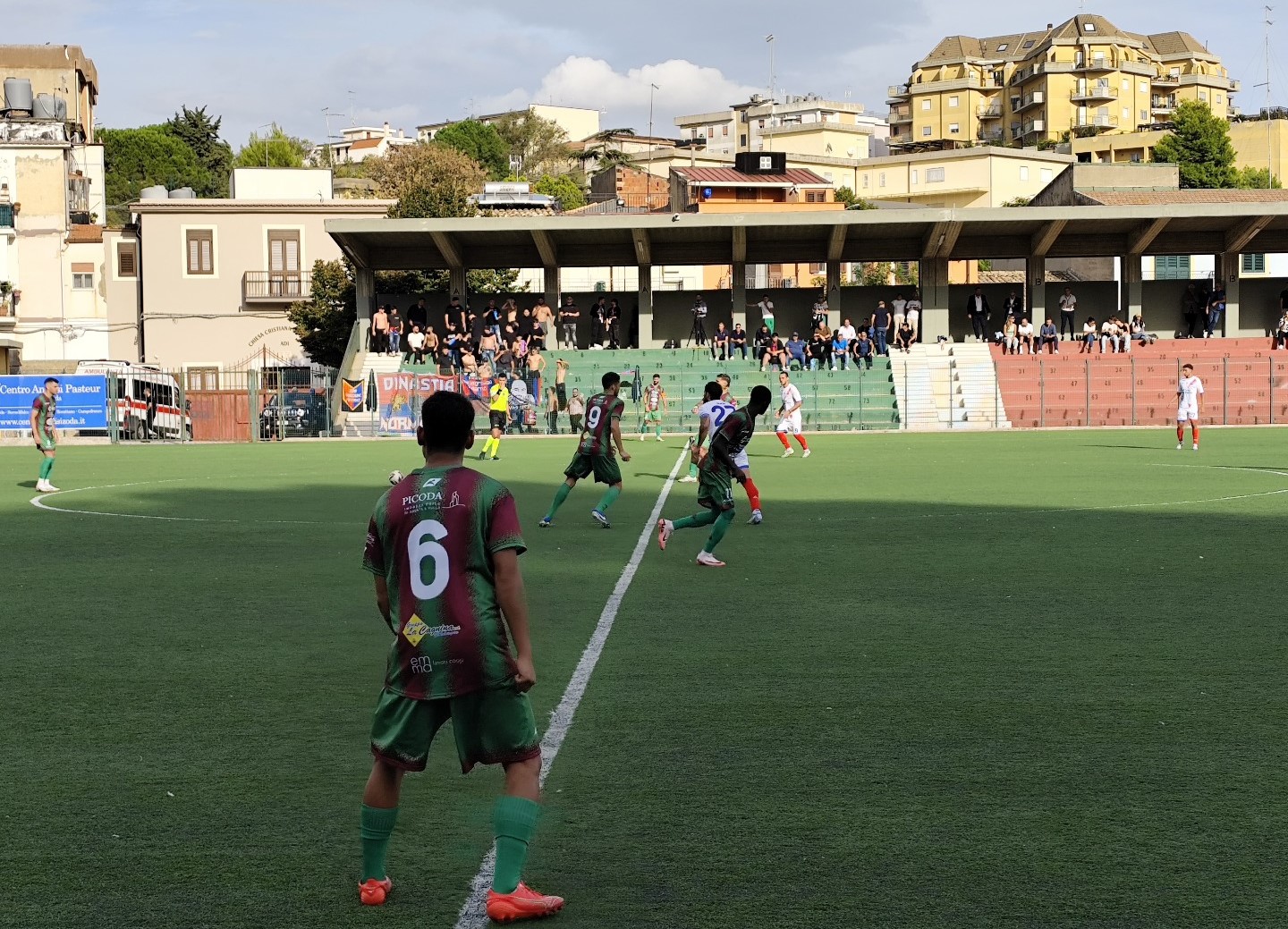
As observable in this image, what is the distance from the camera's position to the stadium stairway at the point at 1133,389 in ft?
139

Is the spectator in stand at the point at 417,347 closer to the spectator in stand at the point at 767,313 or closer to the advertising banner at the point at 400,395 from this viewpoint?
the advertising banner at the point at 400,395

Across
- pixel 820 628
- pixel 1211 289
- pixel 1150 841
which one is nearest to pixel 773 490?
pixel 820 628

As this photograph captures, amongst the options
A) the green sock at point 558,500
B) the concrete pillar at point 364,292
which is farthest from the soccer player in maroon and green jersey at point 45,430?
the concrete pillar at point 364,292

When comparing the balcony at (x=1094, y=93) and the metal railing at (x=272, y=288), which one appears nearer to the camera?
the metal railing at (x=272, y=288)

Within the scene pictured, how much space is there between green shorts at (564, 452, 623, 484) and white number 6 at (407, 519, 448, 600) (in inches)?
461

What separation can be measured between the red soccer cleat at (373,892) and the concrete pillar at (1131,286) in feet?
167

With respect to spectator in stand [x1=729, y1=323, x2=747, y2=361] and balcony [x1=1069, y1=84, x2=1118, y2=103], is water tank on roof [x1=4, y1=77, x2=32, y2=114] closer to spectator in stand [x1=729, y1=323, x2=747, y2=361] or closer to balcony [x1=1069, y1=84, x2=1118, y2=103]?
spectator in stand [x1=729, y1=323, x2=747, y2=361]

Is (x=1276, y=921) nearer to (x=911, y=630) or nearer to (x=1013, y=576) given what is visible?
(x=911, y=630)

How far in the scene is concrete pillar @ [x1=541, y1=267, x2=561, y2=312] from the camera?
52344 millimetres

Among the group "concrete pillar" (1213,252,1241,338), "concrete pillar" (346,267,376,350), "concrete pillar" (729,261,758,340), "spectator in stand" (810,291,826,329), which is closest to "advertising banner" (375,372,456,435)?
"concrete pillar" (346,267,376,350)

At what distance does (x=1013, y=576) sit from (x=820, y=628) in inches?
121

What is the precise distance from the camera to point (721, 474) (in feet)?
44.3

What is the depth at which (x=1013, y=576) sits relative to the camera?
40.3ft

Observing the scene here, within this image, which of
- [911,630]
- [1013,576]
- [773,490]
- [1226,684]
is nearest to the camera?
[1226,684]
